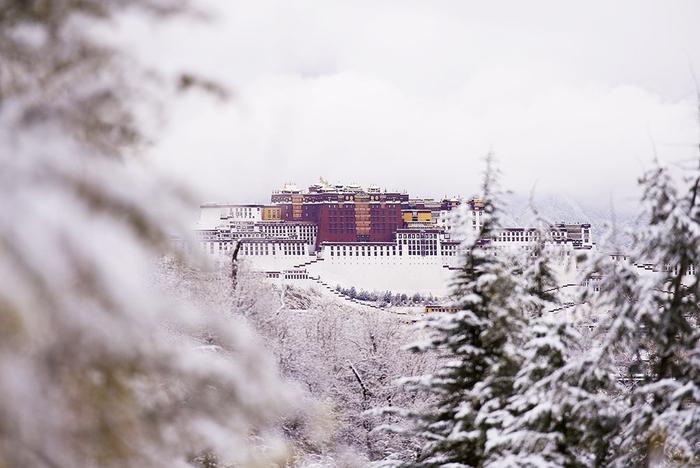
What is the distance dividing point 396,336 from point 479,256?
20655 millimetres

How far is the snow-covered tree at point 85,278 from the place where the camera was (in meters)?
1.56

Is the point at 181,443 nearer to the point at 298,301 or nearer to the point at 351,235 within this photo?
the point at 298,301

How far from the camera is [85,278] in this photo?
1.57 metres

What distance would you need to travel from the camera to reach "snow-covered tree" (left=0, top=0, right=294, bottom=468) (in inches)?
61.4

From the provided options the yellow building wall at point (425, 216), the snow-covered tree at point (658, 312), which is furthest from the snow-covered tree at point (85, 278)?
the yellow building wall at point (425, 216)

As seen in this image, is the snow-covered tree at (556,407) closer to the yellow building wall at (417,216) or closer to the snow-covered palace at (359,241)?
the snow-covered palace at (359,241)

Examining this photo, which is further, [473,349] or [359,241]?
[359,241]

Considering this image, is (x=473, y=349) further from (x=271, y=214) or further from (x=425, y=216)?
(x=271, y=214)

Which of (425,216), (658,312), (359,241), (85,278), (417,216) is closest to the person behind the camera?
(85,278)

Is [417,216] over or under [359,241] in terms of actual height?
over

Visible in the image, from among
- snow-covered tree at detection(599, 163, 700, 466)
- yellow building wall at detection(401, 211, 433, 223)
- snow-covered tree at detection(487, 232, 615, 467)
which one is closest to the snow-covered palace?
yellow building wall at detection(401, 211, 433, 223)

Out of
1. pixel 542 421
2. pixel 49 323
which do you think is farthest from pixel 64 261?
pixel 542 421

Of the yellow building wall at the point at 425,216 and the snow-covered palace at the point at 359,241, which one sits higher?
the yellow building wall at the point at 425,216

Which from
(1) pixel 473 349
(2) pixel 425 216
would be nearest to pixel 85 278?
(1) pixel 473 349
